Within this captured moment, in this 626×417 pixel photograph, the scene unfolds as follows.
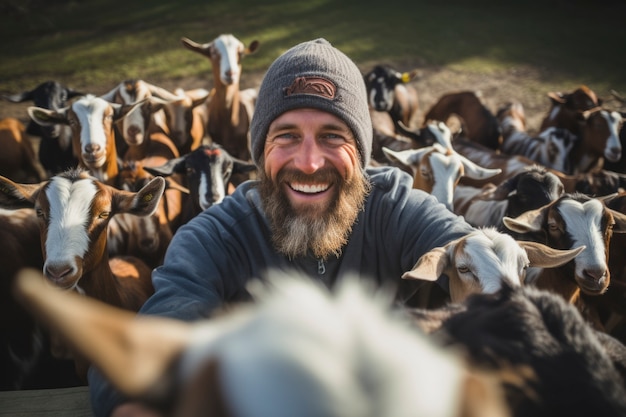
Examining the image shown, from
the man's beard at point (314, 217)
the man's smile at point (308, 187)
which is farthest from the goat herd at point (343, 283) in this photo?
the man's smile at point (308, 187)

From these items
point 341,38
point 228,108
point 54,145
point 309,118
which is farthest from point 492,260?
point 341,38

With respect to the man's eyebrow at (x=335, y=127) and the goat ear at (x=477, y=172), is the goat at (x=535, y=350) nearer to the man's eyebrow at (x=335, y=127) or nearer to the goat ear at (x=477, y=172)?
the man's eyebrow at (x=335, y=127)

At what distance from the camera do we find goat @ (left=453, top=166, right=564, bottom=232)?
4.12 metres

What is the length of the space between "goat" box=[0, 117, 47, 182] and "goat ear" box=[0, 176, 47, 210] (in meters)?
3.20

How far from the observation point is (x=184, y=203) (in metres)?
5.37

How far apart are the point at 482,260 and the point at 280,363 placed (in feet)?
7.05

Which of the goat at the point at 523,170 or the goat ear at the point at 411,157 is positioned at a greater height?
the goat ear at the point at 411,157

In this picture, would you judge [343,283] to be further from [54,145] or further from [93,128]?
[54,145]

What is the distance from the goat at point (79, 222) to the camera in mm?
2924

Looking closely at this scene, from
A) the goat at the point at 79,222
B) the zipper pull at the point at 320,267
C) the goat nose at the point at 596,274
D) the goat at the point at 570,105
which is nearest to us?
the zipper pull at the point at 320,267

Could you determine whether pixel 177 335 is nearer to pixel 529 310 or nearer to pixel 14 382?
pixel 529 310

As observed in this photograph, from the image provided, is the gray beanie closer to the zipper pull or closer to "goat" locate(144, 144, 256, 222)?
the zipper pull

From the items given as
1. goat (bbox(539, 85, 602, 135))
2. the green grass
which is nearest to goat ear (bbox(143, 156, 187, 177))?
goat (bbox(539, 85, 602, 135))

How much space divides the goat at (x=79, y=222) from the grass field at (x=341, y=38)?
7541 millimetres
